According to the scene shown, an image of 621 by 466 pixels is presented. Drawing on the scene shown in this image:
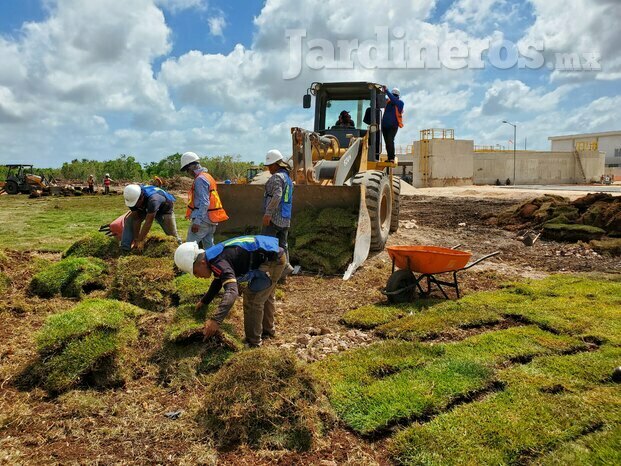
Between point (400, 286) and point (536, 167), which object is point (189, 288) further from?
point (536, 167)

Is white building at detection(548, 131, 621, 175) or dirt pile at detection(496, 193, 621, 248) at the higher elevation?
white building at detection(548, 131, 621, 175)

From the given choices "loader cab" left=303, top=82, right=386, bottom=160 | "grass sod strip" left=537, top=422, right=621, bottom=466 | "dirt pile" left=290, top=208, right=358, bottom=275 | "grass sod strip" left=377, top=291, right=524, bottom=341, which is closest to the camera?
"grass sod strip" left=537, top=422, right=621, bottom=466

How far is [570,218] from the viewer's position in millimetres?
12367

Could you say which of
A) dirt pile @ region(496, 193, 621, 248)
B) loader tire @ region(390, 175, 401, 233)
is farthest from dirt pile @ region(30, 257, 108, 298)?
dirt pile @ region(496, 193, 621, 248)

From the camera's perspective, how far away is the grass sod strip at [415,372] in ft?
11.4

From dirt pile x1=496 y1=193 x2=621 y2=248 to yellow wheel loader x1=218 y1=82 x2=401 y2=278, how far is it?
3.93 m

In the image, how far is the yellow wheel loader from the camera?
26.8 feet

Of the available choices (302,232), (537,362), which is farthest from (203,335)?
(302,232)

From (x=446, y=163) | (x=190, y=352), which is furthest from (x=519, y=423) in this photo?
(x=446, y=163)

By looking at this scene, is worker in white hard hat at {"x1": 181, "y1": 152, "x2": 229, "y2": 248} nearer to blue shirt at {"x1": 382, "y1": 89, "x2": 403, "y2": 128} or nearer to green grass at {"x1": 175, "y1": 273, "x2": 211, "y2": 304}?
green grass at {"x1": 175, "y1": 273, "x2": 211, "y2": 304}

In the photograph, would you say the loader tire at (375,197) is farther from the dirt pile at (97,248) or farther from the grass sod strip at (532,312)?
the dirt pile at (97,248)

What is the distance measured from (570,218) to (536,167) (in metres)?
32.7

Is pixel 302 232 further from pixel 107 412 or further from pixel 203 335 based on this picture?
pixel 107 412

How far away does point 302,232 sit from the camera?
800cm
